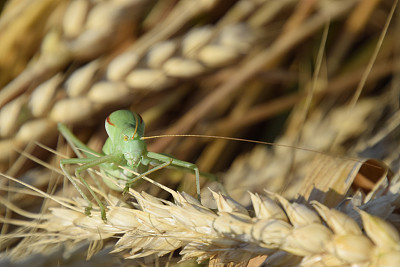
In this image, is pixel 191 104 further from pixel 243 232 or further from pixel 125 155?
pixel 243 232

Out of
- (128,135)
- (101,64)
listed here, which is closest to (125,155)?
(128,135)

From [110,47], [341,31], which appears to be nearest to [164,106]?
[110,47]

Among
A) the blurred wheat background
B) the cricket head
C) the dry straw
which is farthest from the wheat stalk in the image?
the dry straw

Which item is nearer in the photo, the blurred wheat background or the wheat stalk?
the blurred wheat background

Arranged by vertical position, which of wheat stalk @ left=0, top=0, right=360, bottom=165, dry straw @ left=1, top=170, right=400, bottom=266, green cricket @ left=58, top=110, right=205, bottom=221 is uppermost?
wheat stalk @ left=0, top=0, right=360, bottom=165

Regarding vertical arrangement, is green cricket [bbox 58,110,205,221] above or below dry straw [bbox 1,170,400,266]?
above

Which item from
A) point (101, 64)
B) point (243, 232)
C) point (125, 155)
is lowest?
point (243, 232)

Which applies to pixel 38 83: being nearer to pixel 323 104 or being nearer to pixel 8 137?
pixel 8 137

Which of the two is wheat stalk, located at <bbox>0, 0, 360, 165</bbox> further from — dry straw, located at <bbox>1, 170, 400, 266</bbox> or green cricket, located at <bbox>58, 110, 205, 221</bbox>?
dry straw, located at <bbox>1, 170, 400, 266</bbox>
